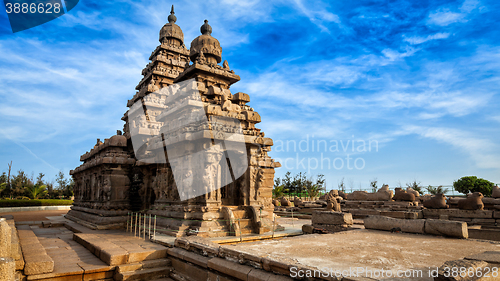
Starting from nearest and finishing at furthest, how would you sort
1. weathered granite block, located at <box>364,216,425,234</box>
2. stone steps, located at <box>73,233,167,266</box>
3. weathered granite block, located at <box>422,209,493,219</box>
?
stone steps, located at <box>73,233,167,266</box> → weathered granite block, located at <box>364,216,425,234</box> → weathered granite block, located at <box>422,209,493,219</box>

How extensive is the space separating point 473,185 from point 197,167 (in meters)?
35.6

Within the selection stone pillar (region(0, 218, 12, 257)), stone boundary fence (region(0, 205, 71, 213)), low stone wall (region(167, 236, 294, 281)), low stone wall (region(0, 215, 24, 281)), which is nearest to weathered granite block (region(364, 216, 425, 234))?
low stone wall (region(167, 236, 294, 281))

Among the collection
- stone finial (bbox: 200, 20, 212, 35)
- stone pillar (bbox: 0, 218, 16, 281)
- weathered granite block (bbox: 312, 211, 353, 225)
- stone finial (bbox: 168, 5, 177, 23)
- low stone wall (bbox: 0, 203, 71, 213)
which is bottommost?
low stone wall (bbox: 0, 203, 71, 213)

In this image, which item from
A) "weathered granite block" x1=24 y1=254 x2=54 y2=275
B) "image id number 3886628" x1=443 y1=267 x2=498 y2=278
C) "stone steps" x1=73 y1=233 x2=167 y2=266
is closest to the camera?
"image id number 3886628" x1=443 y1=267 x2=498 y2=278

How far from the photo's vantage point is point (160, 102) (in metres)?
16.5

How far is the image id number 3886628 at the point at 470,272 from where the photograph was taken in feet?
10.00

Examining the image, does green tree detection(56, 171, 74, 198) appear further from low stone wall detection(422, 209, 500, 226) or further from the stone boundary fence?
low stone wall detection(422, 209, 500, 226)

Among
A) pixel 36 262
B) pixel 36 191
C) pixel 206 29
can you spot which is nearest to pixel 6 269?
pixel 36 262

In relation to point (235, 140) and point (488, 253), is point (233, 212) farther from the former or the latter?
point (488, 253)

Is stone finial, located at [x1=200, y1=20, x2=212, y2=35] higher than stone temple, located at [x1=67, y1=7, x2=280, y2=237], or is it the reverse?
stone finial, located at [x1=200, y1=20, x2=212, y2=35]

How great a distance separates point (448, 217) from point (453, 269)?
11077mm

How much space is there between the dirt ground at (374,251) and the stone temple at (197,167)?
10.3 ft

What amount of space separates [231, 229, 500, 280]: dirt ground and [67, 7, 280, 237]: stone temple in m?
3.14

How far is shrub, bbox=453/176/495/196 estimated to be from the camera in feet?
99.7
